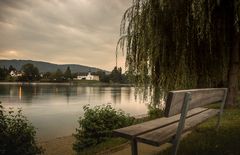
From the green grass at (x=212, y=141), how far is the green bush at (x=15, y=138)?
324 centimetres

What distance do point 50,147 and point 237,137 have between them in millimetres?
7808

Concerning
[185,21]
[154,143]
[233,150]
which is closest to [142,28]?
[185,21]

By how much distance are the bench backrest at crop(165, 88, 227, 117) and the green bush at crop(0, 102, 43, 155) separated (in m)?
4.07

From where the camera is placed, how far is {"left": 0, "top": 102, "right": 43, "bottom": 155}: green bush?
680 cm

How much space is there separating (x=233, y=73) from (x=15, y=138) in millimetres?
6952

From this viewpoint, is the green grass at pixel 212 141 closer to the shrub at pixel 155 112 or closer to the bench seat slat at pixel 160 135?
the bench seat slat at pixel 160 135

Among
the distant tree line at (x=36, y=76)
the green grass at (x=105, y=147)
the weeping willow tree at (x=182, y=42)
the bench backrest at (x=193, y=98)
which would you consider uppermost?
the distant tree line at (x=36, y=76)

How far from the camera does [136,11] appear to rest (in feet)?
33.9

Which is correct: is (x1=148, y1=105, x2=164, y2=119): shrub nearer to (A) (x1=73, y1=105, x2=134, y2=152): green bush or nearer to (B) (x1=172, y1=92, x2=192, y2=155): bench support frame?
(A) (x1=73, y1=105, x2=134, y2=152): green bush

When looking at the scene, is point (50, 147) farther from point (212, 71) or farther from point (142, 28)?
point (212, 71)

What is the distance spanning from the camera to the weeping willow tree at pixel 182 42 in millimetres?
9125

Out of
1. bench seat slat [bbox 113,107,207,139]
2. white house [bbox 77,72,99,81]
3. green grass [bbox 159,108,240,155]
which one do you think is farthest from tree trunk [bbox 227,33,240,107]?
white house [bbox 77,72,99,81]

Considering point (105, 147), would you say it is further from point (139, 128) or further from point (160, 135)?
point (160, 135)

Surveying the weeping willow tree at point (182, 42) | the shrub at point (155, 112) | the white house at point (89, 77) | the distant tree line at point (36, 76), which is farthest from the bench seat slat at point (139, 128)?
the white house at point (89, 77)
